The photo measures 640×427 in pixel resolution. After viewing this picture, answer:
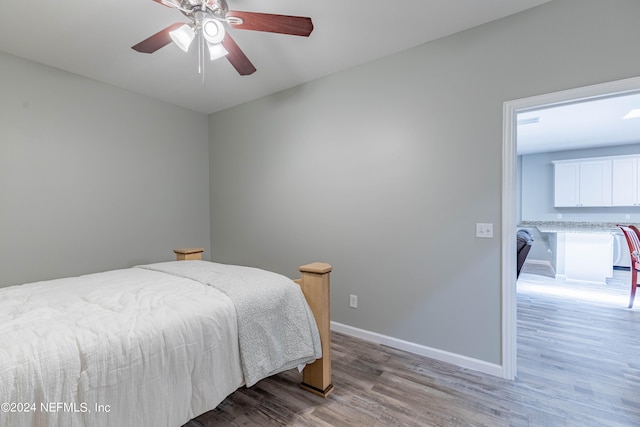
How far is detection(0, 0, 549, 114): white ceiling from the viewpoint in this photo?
76.1 inches

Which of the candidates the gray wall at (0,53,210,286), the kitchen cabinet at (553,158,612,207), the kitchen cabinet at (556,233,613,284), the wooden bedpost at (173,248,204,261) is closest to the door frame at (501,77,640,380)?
the wooden bedpost at (173,248,204,261)

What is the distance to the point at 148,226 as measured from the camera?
3451 millimetres

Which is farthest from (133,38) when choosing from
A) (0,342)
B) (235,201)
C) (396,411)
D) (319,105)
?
(396,411)

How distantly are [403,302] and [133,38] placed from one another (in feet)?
10.6

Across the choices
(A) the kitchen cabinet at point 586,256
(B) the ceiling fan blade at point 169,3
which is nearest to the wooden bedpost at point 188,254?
(B) the ceiling fan blade at point 169,3

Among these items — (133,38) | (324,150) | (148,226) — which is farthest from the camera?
(148,226)

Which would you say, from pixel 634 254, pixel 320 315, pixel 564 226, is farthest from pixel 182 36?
pixel 564 226

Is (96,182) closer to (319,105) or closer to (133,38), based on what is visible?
(133,38)

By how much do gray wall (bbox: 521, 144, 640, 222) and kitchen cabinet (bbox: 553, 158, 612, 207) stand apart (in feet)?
0.77

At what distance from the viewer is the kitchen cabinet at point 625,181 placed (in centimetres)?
534

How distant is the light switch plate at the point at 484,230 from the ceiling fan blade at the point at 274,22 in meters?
1.84

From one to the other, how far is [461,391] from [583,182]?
249 inches

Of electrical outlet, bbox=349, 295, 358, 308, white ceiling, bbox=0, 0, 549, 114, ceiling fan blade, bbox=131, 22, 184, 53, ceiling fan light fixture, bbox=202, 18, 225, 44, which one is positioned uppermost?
white ceiling, bbox=0, 0, 549, 114

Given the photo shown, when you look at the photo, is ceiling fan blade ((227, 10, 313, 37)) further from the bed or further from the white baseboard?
the white baseboard
